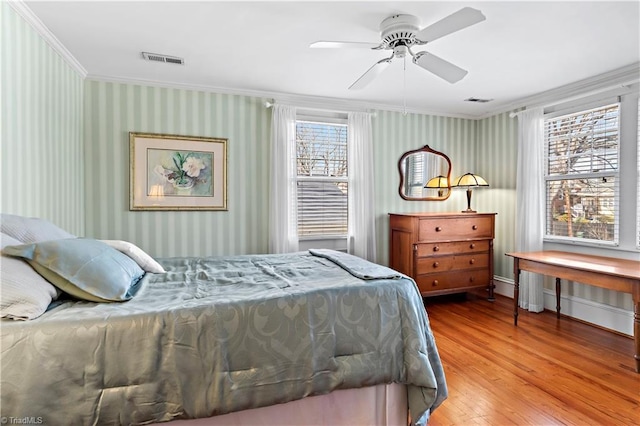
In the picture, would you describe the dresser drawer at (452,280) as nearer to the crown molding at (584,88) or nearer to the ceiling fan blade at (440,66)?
the crown molding at (584,88)

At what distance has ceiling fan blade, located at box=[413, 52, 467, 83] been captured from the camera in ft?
7.75

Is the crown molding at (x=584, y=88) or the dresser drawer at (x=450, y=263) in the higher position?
the crown molding at (x=584, y=88)

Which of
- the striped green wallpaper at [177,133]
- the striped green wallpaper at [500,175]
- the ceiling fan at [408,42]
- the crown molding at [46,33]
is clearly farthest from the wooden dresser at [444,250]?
the crown molding at [46,33]

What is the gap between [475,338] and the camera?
10.7ft

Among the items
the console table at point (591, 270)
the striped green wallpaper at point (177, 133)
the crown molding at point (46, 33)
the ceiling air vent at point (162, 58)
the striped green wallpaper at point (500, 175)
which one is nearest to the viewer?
the crown molding at point (46, 33)

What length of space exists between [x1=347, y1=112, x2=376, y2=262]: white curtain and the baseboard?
211 cm

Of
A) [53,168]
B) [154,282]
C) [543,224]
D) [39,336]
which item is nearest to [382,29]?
[154,282]

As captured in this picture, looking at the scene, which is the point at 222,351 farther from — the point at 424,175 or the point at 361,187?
the point at 424,175

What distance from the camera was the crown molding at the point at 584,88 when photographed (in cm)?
323

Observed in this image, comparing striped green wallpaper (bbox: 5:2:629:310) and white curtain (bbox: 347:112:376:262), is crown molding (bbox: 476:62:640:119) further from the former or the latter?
white curtain (bbox: 347:112:376:262)

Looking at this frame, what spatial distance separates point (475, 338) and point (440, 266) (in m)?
1.09

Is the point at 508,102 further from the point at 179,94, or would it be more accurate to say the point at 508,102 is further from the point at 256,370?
the point at 256,370

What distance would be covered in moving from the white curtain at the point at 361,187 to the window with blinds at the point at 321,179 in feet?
0.38

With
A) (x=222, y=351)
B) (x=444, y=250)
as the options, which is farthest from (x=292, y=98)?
(x=222, y=351)
